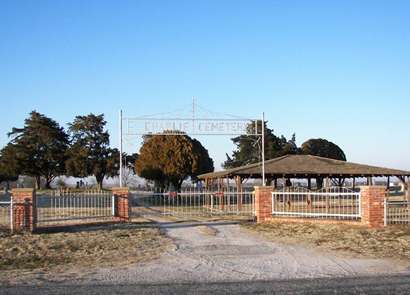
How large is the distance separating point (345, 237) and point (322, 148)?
6356cm

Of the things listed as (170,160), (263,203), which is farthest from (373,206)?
(170,160)

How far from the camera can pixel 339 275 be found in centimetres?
1077

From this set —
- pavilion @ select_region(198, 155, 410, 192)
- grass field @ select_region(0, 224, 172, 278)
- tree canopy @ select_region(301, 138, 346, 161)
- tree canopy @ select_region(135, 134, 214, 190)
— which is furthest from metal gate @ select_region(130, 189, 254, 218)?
tree canopy @ select_region(301, 138, 346, 161)

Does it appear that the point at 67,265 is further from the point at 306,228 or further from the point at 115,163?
the point at 115,163

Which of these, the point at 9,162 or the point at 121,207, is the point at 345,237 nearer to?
the point at 121,207

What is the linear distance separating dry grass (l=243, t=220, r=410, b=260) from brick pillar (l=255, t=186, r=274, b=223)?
84 cm

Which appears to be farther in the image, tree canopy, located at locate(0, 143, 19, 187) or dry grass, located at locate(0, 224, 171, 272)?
tree canopy, located at locate(0, 143, 19, 187)

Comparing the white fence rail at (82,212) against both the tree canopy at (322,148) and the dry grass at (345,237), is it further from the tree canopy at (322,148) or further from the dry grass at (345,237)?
the tree canopy at (322,148)

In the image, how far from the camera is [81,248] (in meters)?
14.8

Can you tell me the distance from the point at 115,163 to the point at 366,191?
50.0 metres

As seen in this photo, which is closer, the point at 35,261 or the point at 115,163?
the point at 35,261

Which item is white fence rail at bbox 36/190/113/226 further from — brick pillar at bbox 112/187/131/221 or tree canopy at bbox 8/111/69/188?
tree canopy at bbox 8/111/69/188

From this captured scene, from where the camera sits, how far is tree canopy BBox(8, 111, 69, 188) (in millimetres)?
67125

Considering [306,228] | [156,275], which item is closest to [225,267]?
[156,275]
